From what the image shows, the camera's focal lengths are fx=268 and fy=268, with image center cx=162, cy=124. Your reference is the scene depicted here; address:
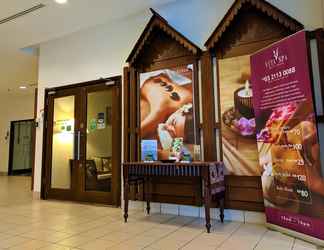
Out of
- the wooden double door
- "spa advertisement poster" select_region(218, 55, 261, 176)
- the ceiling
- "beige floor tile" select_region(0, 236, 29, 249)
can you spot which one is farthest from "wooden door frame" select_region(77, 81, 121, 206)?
"spa advertisement poster" select_region(218, 55, 261, 176)

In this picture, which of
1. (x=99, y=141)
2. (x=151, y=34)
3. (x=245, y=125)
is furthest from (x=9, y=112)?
(x=245, y=125)

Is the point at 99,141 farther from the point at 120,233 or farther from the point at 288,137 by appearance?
the point at 288,137

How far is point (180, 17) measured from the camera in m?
4.32

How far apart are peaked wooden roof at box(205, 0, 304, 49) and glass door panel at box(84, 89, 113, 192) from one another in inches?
83.7

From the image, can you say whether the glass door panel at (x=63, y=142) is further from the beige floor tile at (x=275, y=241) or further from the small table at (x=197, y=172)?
the beige floor tile at (x=275, y=241)

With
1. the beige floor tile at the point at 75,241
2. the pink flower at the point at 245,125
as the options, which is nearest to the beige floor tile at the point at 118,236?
the beige floor tile at the point at 75,241

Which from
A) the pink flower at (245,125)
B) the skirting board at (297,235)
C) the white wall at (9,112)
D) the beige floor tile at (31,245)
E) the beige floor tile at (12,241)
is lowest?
the beige floor tile at (31,245)

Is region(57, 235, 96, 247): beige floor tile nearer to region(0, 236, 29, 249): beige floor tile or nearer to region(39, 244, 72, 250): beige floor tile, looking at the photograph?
region(39, 244, 72, 250): beige floor tile

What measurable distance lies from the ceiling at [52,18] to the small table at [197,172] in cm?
265

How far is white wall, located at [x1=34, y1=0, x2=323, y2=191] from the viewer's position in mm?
3611

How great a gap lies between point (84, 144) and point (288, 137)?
11.8 ft

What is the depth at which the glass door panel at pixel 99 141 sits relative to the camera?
488 cm

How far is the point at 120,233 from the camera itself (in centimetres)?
322

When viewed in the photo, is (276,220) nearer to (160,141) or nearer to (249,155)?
(249,155)
